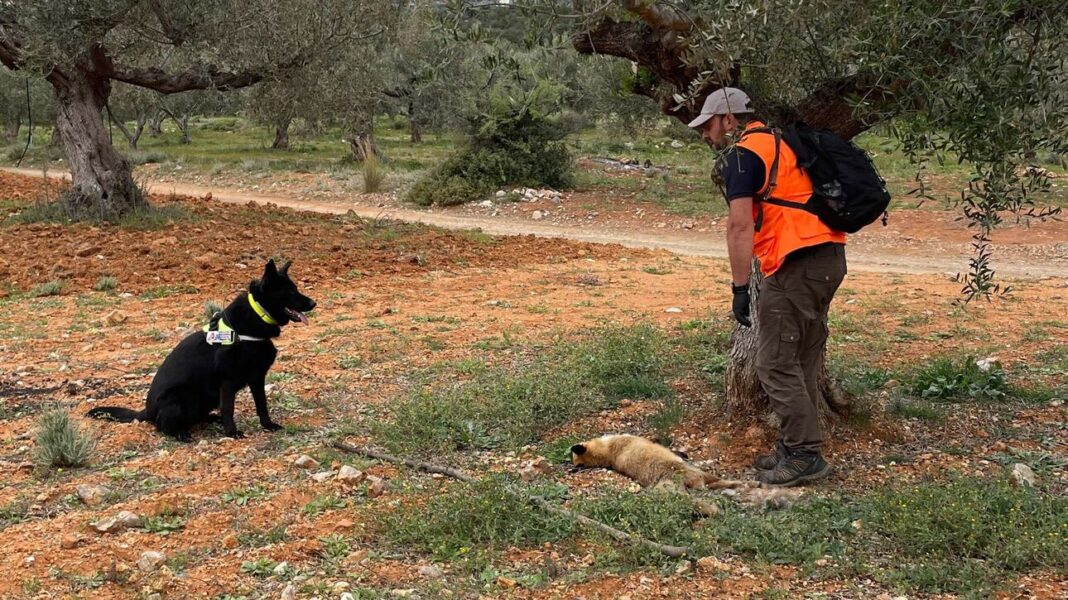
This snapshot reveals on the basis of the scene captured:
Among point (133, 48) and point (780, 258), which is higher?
point (133, 48)

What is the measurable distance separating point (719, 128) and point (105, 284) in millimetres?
9436

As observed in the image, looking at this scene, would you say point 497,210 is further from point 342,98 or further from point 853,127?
point 853,127

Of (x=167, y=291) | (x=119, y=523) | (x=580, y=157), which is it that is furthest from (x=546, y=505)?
(x=580, y=157)

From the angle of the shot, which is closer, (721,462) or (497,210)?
(721,462)

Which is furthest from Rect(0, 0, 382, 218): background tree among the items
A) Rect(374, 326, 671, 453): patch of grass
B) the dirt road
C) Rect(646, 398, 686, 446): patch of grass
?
Rect(646, 398, 686, 446): patch of grass

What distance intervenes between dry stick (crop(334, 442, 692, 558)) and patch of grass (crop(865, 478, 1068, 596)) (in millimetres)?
944

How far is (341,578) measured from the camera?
3914mm

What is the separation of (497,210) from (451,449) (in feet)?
50.6

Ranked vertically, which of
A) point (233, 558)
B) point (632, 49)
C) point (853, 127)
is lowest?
point (233, 558)

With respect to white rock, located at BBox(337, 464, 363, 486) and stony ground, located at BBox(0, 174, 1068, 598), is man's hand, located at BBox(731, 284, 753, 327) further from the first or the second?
white rock, located at BBox(337, 464, 363, 486)

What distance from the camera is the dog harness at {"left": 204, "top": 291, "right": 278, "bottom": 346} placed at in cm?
583

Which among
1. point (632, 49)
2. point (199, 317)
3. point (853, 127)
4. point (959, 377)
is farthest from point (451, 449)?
point (199, 317)

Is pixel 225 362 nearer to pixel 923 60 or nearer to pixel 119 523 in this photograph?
pixel 119 523

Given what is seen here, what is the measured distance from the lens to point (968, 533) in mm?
4008
